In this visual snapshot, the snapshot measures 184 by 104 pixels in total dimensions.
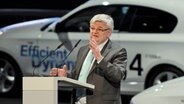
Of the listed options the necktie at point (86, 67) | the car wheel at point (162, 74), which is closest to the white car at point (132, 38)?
the car wheel at point (162, 74)

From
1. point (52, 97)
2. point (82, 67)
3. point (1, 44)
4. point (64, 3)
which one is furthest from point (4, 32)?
point (64, 3)

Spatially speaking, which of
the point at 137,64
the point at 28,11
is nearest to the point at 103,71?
the point at 137,64

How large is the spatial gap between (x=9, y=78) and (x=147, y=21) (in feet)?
8.95

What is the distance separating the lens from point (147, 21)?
35.4 feet

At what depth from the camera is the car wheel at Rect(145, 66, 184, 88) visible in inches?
412

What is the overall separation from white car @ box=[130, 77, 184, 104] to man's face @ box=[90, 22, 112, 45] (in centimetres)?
117

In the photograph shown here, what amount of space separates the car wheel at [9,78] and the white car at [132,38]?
0.16 meters

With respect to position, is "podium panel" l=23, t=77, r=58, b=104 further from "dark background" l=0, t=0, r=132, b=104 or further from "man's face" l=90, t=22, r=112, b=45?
"dark background" l=0, t=0, r=132, b=104

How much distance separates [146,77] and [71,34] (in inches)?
57.1

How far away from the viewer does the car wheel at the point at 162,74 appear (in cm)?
1046

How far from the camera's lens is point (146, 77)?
10.7 m

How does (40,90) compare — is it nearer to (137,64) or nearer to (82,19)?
(137,64)

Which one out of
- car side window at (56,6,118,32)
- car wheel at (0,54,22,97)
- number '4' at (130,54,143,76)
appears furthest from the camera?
car wheel at (0,54,22,97)

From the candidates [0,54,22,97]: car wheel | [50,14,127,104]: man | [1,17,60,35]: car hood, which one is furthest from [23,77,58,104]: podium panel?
[0,54,22,97]: car wheel
